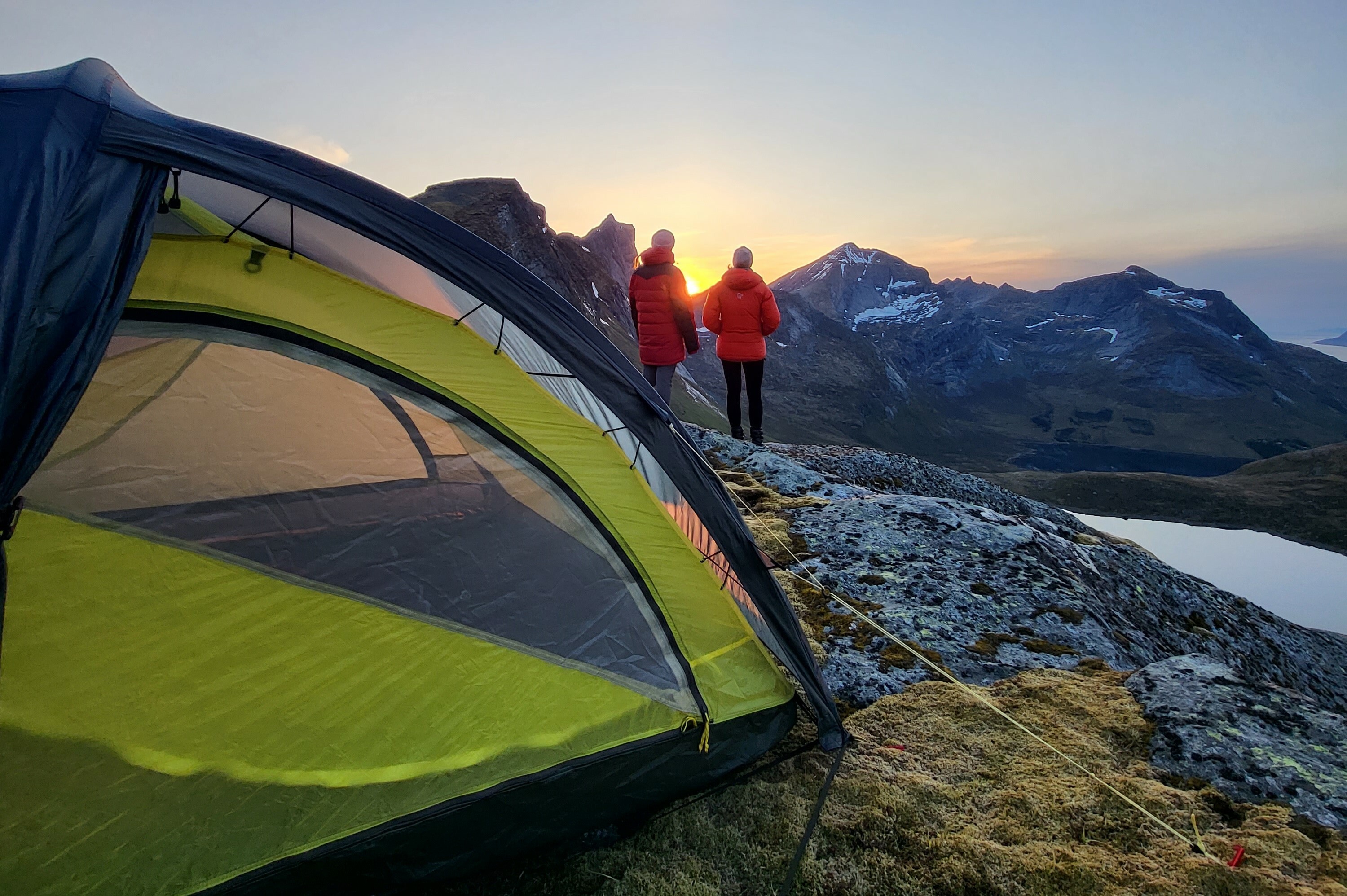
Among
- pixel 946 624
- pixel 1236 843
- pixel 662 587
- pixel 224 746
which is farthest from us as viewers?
pixel 946 624

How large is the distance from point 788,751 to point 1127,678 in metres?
3.18

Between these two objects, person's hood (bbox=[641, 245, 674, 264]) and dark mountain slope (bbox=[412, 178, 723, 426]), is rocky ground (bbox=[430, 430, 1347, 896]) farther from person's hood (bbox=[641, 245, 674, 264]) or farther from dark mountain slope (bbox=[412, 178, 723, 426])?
dark mountain slope (bbox=[412, 178, 723, 426])

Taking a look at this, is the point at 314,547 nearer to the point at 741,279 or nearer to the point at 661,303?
the point at 661,303

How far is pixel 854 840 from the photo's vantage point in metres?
3.75

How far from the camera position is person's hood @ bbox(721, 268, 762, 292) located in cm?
1167

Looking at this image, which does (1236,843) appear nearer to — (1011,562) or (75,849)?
(1011,562)

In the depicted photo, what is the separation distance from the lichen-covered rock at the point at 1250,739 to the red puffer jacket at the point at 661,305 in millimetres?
7944

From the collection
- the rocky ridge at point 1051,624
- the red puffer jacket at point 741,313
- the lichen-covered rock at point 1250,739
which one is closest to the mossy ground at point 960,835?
the lichen-covered rock at point 1250,739

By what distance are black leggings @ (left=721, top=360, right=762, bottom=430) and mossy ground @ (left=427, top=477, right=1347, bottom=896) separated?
7.76m

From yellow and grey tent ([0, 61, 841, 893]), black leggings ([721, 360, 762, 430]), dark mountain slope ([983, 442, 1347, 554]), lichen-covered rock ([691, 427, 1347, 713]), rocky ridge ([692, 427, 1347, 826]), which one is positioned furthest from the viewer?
dark mountain slope ([983, 442, 1347, 554])

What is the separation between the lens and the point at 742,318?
11805 millimetres

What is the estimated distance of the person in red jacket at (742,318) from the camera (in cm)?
1171

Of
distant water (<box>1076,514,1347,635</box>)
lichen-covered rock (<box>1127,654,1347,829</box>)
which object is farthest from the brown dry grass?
distant water (<box>1076,514,1347,635</box>)

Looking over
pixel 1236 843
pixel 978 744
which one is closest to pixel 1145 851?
pixel 1236 843
